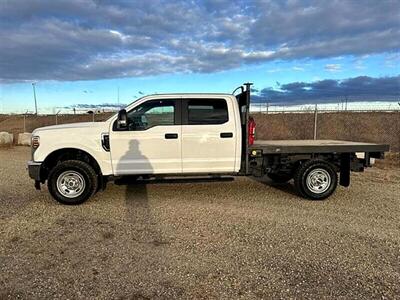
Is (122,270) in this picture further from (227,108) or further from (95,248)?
(227,108)

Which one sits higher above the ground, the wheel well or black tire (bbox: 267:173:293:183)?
the wheel well

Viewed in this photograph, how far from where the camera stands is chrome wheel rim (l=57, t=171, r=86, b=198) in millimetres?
7461

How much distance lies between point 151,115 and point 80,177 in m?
1.79

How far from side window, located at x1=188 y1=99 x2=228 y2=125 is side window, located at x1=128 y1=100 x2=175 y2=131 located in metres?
0.37

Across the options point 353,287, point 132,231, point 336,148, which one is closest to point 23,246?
point 132,231

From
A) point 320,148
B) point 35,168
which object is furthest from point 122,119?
point 320,148

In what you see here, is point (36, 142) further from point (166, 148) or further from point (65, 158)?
point (166, 148)

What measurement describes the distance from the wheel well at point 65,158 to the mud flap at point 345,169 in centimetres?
493

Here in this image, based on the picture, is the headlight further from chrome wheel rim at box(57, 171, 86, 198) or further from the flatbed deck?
the flatbed deck

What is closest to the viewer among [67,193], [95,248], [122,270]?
[122,270]

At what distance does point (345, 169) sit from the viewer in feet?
26.6

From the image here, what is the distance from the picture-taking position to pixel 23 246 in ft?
17.2

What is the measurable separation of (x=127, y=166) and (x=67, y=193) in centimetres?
124

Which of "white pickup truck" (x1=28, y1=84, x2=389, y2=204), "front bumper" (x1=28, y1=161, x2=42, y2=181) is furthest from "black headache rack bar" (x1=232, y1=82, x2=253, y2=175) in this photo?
"front bumper" (x1=28, y1=161, x2=42, y2=181)
